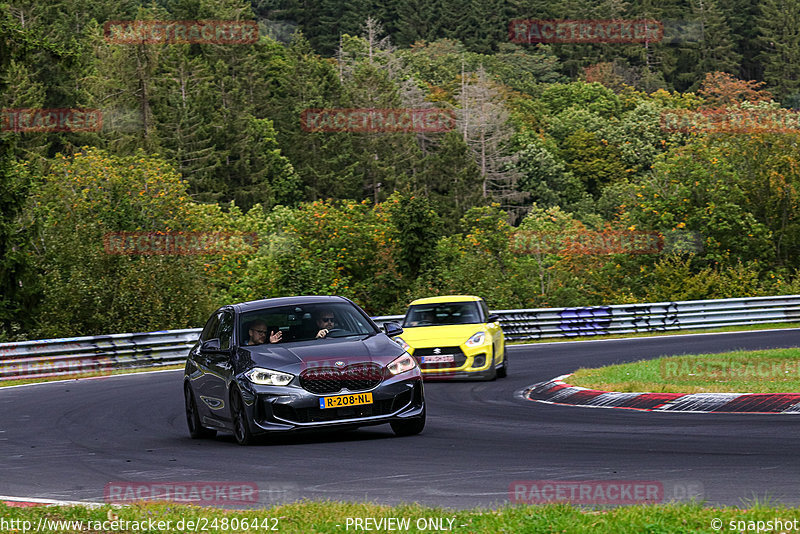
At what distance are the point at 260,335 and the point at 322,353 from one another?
1116 millimetres

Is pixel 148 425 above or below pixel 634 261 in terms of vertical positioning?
above

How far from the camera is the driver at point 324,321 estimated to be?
550 inches

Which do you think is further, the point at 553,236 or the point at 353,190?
the point at 353,190

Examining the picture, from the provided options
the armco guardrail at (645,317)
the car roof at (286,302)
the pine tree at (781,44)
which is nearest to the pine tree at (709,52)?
the pine tree at (781,44)

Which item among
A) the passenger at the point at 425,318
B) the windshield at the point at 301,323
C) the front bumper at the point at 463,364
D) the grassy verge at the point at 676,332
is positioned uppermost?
the windshield at the point at 301,323

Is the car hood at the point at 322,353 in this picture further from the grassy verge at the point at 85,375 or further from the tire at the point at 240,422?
the grassy verge at the point at 85,375

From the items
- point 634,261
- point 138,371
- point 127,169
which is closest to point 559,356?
point 138,371

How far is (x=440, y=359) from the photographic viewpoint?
21750 mm

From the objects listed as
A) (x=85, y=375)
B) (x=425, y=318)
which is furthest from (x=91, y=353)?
(x=425, y=318)

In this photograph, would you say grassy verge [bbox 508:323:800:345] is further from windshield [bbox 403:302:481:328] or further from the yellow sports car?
the yellow sports car

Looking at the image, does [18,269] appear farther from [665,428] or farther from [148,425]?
[665,428]

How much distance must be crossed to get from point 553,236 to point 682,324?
1969 centimetres

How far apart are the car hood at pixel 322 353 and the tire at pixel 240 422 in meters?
0.46

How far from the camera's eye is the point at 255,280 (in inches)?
1780
